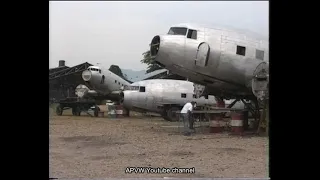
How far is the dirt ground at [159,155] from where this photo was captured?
6.83m

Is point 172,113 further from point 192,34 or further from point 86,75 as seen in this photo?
point 86,75

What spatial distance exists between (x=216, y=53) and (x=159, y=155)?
5.35m

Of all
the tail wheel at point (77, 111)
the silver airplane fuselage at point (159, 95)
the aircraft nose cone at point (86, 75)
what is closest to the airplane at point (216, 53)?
the silver airplane fuselage at point (159, 95)

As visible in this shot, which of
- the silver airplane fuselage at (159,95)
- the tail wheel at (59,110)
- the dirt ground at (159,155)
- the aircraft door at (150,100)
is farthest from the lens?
the tail wheel at (59,110)

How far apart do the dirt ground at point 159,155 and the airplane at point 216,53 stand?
2365 millimetres

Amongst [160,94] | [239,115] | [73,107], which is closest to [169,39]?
[239,115]

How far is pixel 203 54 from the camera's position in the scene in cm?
1293

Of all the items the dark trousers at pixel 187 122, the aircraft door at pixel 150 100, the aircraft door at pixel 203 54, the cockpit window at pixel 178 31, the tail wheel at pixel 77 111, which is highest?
the cockpit window at pixel 178 31

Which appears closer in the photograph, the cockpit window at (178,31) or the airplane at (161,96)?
the cockpit window at (178,31)

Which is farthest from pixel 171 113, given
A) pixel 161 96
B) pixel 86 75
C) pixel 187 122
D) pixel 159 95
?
pixel 86 75

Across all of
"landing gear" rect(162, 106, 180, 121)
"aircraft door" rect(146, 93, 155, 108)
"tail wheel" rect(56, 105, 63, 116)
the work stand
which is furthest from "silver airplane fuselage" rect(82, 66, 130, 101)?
the work stand

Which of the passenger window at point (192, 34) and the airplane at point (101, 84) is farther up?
the passenger window at point (192, 34)

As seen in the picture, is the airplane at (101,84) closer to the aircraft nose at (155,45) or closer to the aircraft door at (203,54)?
the aircraft nose at (155,45)

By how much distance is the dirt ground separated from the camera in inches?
269
